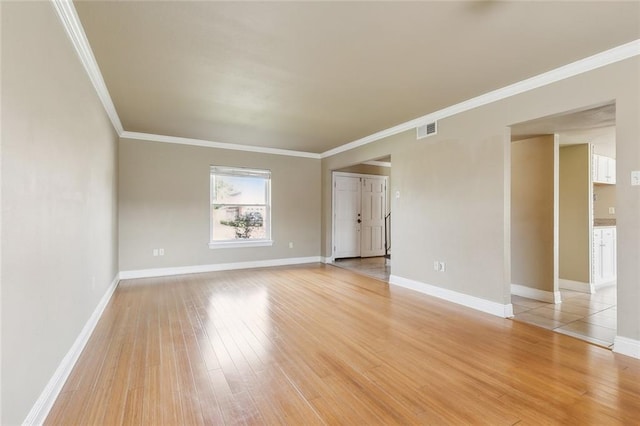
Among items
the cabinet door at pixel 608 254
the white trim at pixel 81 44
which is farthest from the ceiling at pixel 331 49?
the cabinet door at pixel 608 254

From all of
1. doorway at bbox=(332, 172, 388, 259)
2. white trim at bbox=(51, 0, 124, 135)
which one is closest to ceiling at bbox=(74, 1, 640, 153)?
white trim at bbox=(51, 0, 124, 135)

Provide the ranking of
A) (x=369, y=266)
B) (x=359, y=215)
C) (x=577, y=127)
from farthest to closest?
(x=359, y=215), (x=369, y=266), (x=577, y=127)

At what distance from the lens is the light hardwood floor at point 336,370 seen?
168cm

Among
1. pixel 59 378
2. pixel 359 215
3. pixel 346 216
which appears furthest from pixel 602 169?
pixel 59 378

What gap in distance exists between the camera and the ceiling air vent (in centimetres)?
408

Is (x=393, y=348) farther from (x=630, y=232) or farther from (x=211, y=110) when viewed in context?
(x=211, y=110)

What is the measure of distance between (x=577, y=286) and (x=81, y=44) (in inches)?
264

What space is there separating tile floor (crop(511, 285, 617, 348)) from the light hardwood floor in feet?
0.80

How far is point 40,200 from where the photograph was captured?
163cm

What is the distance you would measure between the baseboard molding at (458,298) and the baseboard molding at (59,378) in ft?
13.0

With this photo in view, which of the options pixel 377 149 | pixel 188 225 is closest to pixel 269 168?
pixel 188 225

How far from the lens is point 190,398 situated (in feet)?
5.90

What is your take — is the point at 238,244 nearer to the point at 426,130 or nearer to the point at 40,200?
the point at 426,130

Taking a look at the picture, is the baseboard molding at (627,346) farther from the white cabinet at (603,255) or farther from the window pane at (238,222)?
the window pane at (238,222)
